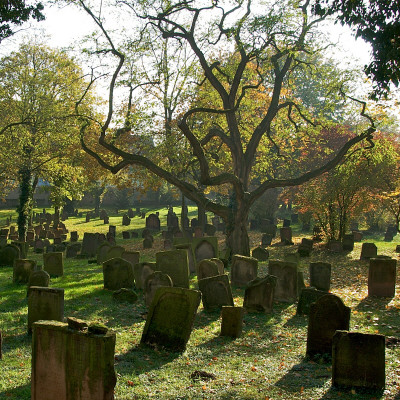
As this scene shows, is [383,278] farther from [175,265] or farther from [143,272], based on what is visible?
[143,272]

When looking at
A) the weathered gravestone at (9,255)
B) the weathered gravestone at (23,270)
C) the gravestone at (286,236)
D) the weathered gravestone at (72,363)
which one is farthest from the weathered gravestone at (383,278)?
the gravestone at (286,236)

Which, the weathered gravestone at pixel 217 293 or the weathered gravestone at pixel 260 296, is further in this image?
the weathered gravestone at pixel 260 296

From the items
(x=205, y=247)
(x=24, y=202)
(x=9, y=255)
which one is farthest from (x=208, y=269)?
(x=24, y=202)

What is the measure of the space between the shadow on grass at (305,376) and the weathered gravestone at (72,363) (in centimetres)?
246

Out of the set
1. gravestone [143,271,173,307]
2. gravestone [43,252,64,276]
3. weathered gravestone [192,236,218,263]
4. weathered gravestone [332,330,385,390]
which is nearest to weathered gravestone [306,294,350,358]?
weathered gravestone [332,330,385,390]

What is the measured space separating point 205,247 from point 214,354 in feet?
29.1

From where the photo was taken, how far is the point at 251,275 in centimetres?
1439

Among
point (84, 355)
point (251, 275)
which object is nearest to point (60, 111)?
point (251, 275)

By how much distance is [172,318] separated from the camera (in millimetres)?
8188

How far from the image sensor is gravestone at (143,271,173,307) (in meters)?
10.8

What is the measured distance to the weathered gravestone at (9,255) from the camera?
60.2ft

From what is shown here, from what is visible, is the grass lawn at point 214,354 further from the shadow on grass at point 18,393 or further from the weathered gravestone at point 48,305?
the weathered gravestone at point 48,305

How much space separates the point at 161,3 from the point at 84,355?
1846cm

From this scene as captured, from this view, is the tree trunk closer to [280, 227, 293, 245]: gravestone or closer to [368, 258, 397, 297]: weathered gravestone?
[280, 227, 293, 245]: gravestone
